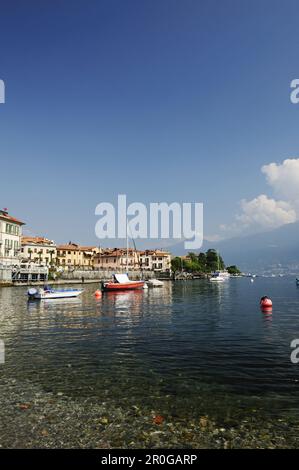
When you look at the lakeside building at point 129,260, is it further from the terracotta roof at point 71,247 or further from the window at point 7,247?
the window at point 7,247

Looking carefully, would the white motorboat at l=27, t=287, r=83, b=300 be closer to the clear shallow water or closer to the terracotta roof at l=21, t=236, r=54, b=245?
the clear shallow water

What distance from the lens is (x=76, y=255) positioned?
173 metres

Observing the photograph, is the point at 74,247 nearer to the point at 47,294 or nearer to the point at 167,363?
the point at 47,294

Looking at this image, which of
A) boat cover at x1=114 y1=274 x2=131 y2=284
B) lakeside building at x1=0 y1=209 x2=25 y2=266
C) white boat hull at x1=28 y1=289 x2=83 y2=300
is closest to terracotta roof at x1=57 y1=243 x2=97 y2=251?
lakeside building at x1=0 y1=209 x2=25 y2=266

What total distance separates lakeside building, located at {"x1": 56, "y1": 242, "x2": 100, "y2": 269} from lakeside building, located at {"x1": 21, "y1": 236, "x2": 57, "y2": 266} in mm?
6048

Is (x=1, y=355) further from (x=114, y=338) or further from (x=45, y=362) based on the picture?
(x=114, y=338)

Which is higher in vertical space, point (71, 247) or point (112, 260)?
point (71, 247)

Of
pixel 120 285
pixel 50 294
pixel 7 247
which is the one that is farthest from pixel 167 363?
pixel 7 247

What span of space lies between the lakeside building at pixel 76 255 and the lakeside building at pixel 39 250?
605cm

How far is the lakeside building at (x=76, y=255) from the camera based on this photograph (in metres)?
163

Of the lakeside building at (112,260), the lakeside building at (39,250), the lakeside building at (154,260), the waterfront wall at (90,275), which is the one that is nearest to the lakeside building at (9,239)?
the waterfront wall at (90,275)

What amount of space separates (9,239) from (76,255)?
7200 centimetres
